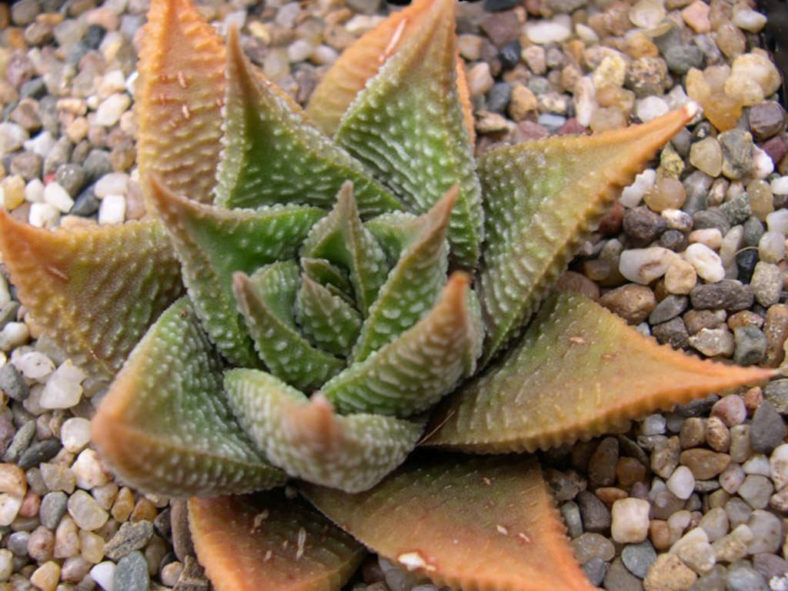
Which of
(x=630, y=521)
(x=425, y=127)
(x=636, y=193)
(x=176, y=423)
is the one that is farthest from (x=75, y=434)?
(x=636, y=193)

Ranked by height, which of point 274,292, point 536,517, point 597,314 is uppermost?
point 274,292

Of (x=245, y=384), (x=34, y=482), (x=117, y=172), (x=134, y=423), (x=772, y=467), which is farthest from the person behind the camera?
(x=117, y=172)

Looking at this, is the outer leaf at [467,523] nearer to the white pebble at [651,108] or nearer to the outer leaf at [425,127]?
the outer leaf at [425,127]

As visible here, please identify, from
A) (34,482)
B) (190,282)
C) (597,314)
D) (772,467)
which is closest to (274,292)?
(190,282)

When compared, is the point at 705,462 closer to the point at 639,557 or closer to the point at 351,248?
the point at 639,557

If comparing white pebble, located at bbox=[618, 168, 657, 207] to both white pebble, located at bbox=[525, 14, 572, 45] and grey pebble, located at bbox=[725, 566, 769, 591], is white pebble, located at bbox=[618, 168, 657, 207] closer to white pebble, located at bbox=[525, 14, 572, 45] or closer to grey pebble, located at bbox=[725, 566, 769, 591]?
white pebble, located at bbox=[525, 14, 572, 45]

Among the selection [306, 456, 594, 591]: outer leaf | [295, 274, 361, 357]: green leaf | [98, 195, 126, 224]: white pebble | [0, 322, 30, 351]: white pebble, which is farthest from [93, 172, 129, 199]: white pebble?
[306, 456, 594, 591]: outer leaf

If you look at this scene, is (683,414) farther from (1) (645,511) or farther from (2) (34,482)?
(2) (34,482)

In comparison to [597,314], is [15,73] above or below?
above
